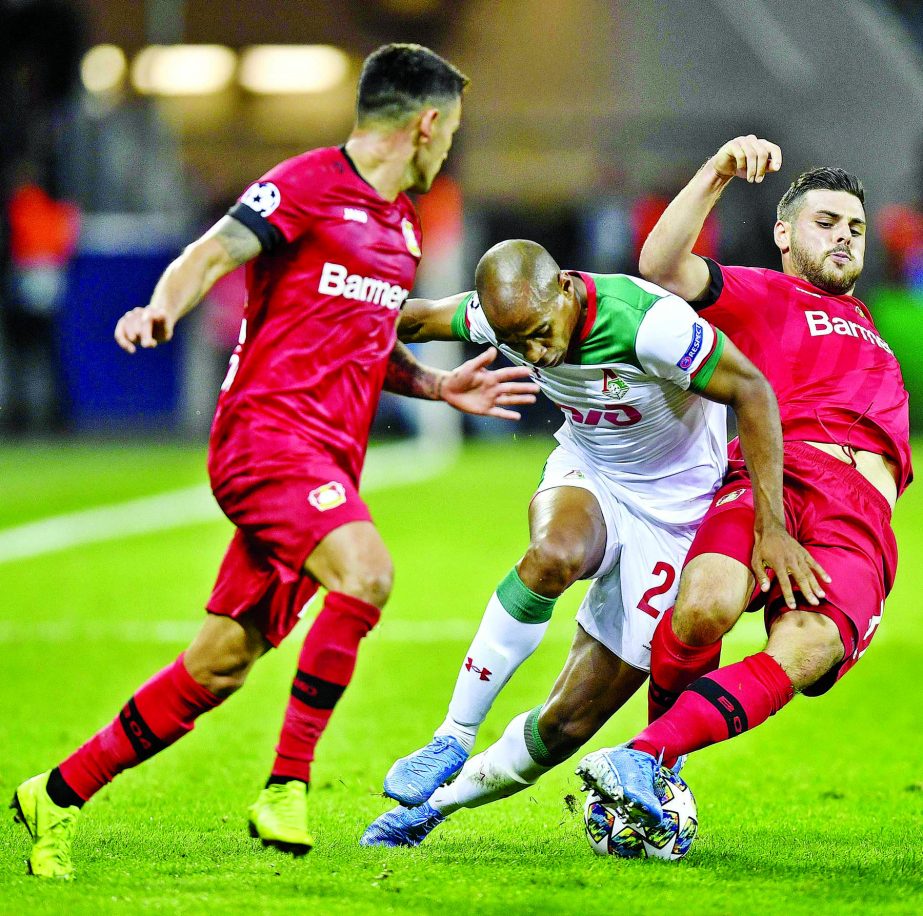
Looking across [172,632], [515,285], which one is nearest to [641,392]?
[515,285]

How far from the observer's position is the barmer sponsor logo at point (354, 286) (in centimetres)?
442

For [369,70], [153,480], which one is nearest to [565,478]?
[369,70]

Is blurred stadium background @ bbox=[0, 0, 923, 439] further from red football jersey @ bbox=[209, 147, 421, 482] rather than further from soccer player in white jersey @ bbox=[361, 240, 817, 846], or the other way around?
red football jersey @ bbox=[209, 147, 421, 482]

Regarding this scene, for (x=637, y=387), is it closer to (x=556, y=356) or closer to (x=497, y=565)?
(x=556, y=356)

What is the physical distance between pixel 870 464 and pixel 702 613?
2.56 ft

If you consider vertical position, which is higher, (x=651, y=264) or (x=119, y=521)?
(x=651, y=264)

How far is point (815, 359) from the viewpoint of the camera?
4879 millimetres

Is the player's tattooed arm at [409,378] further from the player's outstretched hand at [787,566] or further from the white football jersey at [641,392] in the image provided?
the player's outstretched hand at [787,566]

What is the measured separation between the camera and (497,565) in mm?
11156

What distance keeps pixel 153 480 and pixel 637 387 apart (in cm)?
1214

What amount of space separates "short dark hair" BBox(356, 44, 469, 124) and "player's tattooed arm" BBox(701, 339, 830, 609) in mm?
1113

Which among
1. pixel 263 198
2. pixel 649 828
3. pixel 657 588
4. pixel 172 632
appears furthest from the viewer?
pixel 172 632

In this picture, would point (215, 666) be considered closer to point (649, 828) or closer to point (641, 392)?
point (649, 828)

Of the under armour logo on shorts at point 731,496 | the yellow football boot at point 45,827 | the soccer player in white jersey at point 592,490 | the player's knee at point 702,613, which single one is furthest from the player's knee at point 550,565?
the yellow football boot at point 45,827
